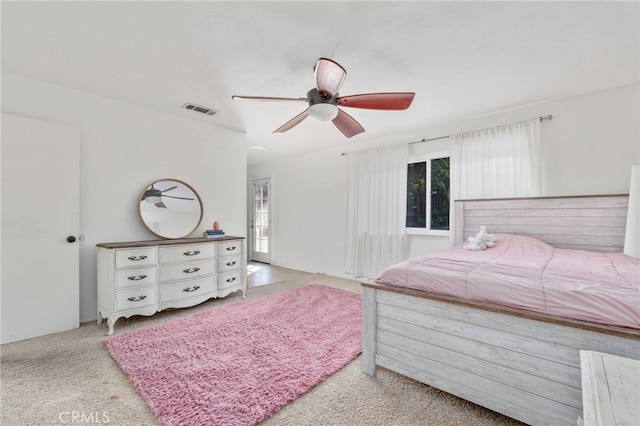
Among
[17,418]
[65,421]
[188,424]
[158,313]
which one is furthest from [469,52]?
[158,313]

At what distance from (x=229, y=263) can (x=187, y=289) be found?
1.87ft

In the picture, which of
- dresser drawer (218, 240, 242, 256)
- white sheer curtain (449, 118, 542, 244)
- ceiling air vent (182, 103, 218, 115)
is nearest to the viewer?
white sheer curtain (449, 118, 542, 244)

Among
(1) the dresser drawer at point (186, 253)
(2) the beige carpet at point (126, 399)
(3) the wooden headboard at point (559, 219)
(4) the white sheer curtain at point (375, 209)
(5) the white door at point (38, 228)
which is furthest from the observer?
(4) the white sheer curtain at point (375, 209)

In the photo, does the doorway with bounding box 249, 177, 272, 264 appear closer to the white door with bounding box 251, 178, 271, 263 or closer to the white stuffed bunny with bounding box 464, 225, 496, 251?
the white door with bounding box 251, 178, 271, 263

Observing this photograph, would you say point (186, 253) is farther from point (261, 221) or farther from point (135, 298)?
point (261, 221)

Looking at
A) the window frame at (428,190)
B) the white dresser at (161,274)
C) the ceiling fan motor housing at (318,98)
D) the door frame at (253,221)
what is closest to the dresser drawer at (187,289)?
the white dresser at (161,274)

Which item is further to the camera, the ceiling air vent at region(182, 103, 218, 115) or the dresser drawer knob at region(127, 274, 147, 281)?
the ceiling air vent at region(182, 103, 218, 115)

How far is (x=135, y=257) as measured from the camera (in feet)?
8.61

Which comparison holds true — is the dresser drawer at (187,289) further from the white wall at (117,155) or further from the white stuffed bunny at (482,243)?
the white stuffed bunny at (482,243)

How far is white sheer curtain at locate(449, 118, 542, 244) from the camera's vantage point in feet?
9.87

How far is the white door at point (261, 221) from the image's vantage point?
6219mm

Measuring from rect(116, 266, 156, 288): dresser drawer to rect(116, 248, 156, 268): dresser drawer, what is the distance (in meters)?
0.06

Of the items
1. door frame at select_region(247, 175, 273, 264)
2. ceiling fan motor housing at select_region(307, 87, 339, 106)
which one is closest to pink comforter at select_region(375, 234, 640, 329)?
ceiling fan motor housing at select_region(307, 87, 339, 106)

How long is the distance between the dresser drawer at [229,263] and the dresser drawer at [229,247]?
6cm
